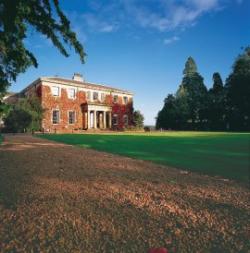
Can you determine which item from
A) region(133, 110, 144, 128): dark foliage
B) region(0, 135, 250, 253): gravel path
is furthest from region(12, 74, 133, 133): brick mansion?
region(0, 135, 250, 253): gravel path

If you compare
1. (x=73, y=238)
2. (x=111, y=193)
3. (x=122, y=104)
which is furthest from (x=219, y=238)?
(x=122, y=104)

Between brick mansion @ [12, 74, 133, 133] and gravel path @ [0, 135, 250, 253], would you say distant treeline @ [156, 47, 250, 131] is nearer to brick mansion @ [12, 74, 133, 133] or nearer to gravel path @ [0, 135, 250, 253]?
brick mansion @ [12, 74, 133, 133]

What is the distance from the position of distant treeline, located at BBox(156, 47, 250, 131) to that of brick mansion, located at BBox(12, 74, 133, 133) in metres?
8.14

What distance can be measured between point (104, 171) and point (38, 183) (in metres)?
1.66

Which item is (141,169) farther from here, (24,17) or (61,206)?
(24,17)

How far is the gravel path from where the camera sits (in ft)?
7.58

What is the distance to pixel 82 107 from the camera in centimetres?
3634

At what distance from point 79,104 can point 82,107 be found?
0.63 meters

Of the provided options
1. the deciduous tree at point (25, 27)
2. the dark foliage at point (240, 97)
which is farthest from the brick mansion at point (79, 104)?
the deciduous tree at point (25, 27)

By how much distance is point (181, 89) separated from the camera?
47.0 meters

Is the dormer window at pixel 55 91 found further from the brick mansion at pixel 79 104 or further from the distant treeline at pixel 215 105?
the distant treeline at pixel 215 105

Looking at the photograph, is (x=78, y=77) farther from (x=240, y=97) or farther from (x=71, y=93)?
(x=240, y=97)

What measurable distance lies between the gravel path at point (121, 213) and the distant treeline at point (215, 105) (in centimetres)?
3863

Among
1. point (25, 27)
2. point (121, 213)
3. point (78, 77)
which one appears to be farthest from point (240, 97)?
point (121, 213)
